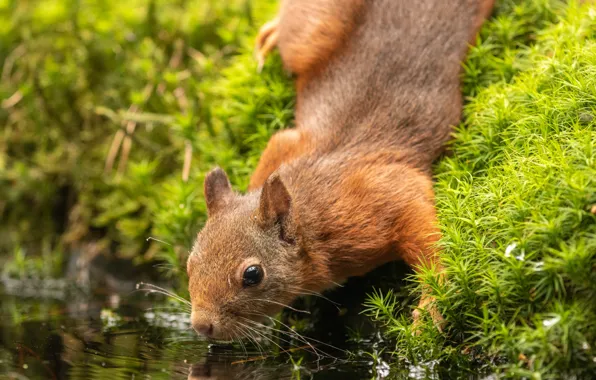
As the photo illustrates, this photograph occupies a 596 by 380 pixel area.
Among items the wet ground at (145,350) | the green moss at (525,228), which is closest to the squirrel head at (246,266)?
the wet ground at (145,350)

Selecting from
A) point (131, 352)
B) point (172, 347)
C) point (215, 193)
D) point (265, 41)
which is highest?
point (265, 41)

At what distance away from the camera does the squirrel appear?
454 cm

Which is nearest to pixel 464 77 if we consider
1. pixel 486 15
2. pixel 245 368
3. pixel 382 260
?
pixel 486 15

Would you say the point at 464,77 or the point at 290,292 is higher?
the point at 464,77

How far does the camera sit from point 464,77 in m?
5.61

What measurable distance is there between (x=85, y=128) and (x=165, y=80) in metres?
1.11

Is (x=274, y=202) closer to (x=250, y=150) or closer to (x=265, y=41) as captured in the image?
(x=250, y=150)

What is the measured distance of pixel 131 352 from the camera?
4590 millimetres

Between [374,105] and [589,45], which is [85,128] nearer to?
[374,105]

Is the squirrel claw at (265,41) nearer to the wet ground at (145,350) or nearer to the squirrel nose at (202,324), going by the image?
the wet ground at (145,350)

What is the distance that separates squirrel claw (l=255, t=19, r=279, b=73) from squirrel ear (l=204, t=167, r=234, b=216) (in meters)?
1.64

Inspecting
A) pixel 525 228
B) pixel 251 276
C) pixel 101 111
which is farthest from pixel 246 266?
pixel 101 111

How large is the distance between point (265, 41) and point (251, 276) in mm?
2741

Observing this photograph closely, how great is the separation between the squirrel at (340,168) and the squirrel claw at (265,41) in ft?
0.54
